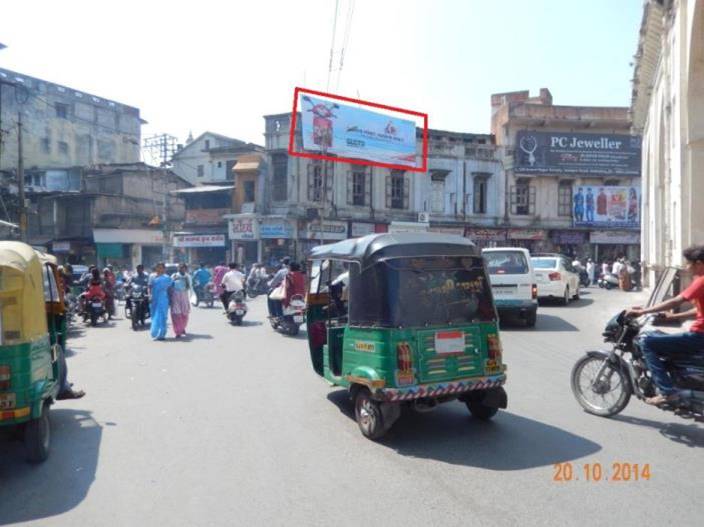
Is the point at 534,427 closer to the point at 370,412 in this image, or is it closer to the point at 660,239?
the point at 370,412

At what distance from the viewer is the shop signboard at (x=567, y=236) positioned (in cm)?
3812

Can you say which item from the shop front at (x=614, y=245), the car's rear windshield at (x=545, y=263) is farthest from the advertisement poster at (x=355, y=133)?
the car's rear windshield at (x=545, y=263)

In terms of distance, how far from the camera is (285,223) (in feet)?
103

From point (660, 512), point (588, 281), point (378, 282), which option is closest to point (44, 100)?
point (588, 281)

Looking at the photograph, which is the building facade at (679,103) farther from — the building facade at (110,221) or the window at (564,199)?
the building facade at (110,221)

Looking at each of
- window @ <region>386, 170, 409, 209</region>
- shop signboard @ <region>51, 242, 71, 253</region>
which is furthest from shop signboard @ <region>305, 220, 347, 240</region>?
shop signboard @ <region>51, 242, 71, 253</region>

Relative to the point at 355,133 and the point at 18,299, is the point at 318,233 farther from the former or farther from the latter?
the point at 18,299

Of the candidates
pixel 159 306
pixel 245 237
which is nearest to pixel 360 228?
pixel 245 237

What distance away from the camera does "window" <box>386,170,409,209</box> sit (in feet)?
115

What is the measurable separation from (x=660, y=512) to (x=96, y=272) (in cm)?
1478

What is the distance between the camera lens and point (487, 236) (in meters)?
37.0

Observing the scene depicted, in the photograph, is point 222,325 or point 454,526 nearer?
Result: point 454,526

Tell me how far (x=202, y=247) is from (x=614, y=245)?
2670 centimetres

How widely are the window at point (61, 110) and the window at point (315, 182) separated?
2301 cm
